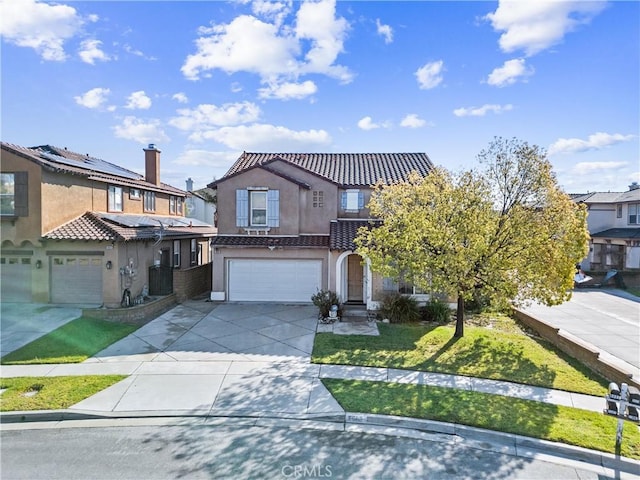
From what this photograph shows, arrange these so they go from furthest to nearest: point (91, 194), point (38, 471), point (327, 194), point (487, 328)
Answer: point (327, 194)
point (91, 194)
point (487, 328)
point (38, 471)

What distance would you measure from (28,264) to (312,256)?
39.2 feet

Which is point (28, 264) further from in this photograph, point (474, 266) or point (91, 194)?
point (474, 266)

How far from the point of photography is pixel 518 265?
35.1 ft

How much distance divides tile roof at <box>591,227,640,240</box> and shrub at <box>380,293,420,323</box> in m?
22.2

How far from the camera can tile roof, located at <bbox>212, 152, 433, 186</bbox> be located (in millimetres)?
19125

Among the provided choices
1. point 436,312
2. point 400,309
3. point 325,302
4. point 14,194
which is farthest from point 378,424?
point 14,194

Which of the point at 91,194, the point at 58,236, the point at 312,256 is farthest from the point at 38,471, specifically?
the point at 91,194

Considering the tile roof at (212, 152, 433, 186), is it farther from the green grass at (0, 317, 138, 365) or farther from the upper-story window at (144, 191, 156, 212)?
the green grass at (0, 317, 138, 365)

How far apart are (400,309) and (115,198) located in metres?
15.0

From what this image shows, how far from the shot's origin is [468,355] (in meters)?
10.9

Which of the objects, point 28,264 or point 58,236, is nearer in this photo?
point 58,236

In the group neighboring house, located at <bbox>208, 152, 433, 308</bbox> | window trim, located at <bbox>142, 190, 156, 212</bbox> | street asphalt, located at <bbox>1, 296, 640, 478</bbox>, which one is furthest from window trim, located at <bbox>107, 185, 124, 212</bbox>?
street asphalt, located at <bbox>1, 296, 640, 478</bbox>

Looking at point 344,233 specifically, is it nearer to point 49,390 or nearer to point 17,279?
point 49,390

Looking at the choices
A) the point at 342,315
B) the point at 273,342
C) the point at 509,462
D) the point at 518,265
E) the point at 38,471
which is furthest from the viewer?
the point at 342,315
